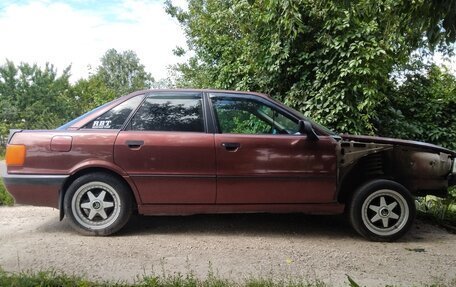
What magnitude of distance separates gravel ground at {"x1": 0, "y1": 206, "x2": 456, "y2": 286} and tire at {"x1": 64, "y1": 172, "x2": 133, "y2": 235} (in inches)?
5.3

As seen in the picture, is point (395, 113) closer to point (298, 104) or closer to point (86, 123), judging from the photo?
point (298, 104)

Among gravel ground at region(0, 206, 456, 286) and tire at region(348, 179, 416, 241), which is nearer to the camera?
gravel ground at region(0, 206, 456, 286)

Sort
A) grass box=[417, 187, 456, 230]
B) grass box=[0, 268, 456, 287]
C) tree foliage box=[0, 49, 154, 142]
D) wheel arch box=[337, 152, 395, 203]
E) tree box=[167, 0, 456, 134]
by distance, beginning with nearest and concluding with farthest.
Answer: grass box=[0, 268, 456, 287] → wheel arch box=[337, 152, 395, 203] → grass box=[417, 187, 456, 230] → tree box=[167, 0, 456, 134] → tree foliage box=[0, 49, 154, 142]

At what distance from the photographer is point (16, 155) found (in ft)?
15.0

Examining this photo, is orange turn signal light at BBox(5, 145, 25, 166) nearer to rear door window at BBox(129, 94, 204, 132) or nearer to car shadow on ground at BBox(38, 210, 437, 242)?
car shadow on ground at BBox(38, 210, 437, 242)

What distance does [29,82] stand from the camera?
38.2 m

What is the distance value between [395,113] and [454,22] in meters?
6.27

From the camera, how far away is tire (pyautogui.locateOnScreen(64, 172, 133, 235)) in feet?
15.1

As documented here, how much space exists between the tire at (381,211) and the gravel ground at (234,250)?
0.15 m

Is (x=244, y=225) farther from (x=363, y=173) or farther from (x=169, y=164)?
(x=363, y=173)

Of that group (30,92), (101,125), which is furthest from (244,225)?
(30,92)

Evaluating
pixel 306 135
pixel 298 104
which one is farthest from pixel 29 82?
pixel 306 135

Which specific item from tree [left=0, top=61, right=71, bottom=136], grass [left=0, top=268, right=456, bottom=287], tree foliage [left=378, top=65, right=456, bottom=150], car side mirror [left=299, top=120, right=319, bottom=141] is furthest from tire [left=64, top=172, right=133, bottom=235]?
tree [left=0, top=61, right=71, bottom=136]

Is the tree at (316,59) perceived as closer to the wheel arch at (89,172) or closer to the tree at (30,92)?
the wheel arch at (89,172)
